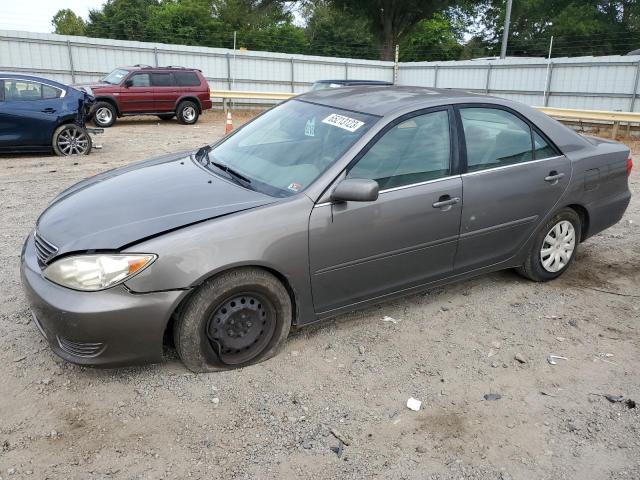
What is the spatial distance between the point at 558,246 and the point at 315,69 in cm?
2110

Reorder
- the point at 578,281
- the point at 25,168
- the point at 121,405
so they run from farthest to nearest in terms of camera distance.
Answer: the point at 25,168
the point at 578,281
the point at 121,405

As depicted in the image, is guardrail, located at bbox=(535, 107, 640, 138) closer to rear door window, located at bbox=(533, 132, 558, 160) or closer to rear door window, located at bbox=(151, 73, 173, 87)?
rear door window, located at bbox=(151, 73, 173, 87)

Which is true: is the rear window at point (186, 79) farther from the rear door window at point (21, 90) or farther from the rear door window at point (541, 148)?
the rear door window at point (541, 148)

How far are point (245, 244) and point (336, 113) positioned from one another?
1.35 metres

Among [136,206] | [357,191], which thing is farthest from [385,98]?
[136,206]

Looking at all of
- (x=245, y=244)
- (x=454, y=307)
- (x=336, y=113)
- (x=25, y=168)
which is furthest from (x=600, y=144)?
(x=25, y=168)

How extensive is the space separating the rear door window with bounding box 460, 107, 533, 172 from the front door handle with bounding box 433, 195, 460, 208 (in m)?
0.30

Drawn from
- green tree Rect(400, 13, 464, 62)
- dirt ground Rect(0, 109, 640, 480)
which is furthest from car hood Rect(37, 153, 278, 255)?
green tree Rect(400, 13, 464, 62)

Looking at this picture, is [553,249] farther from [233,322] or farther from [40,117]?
[40,117]

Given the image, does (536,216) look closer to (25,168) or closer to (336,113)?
(336,113)

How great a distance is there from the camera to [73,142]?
416 inches

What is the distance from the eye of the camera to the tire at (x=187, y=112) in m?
17.2

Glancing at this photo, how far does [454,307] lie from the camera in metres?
4.28

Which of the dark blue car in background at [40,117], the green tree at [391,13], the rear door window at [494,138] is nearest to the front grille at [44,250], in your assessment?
the rear door window at [494,138]
